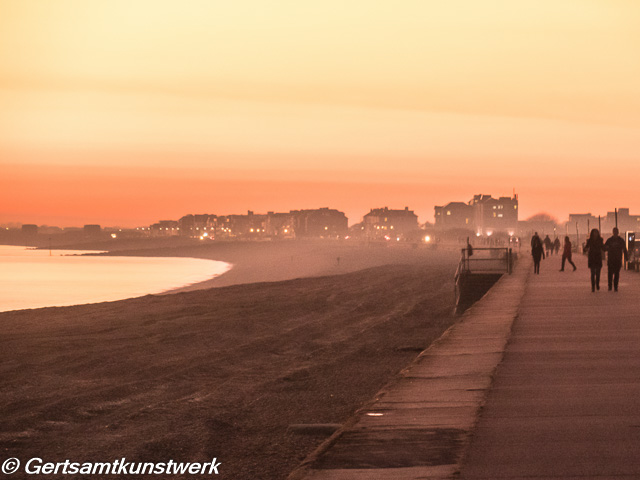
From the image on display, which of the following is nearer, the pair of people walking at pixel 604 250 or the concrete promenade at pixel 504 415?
the concrete promenade at pixel 504 415

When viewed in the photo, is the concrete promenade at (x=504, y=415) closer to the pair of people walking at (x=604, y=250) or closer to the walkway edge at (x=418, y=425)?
the walkway edge at (x=418, y=425)

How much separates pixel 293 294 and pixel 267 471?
99.2ft

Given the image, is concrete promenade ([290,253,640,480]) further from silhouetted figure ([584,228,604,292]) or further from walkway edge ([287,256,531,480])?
silhouetted figure ([584,228,604,292])

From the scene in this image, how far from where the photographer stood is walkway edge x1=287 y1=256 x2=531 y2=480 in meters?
5.28

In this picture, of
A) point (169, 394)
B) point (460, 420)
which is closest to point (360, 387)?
point (169, 394)

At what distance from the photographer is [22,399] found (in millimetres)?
14898

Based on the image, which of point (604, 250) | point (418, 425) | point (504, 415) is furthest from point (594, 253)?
point (418, 425)

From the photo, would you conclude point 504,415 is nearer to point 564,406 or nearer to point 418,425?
point 564,406

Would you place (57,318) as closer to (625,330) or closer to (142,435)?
(142,435)
